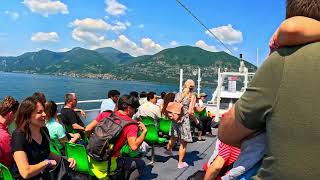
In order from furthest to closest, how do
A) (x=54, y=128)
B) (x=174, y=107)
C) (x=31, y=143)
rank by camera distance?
(x=174, y=107)
(x=54, y=128)
(x=31, y=143)

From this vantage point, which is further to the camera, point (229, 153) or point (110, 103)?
point (110, 103)

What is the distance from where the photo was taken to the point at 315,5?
4.41ft

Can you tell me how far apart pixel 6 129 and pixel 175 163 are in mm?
3771

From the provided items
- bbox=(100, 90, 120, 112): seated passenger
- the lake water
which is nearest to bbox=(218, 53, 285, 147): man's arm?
bbox=(100, 90, 120, 112): seated passenger

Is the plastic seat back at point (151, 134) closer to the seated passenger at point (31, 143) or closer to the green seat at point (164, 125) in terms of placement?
the green seat at point (164, 125)

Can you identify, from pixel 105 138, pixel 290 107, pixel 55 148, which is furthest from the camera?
pixel 55 148

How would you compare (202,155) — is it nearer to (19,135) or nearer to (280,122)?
(19,135)

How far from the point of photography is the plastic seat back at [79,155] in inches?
172

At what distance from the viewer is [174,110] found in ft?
23.1

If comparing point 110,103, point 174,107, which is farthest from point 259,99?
point 110,103

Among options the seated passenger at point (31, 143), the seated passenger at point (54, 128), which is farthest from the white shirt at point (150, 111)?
the seated passenger at point (31, 143)

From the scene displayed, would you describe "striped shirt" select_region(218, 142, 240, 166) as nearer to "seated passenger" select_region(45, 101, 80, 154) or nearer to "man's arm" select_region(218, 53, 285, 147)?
"man's arm" select_region(218, 53, 285, 147)

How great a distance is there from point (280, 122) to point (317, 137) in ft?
0.41

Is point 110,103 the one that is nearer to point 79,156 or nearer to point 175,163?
point 175,163
